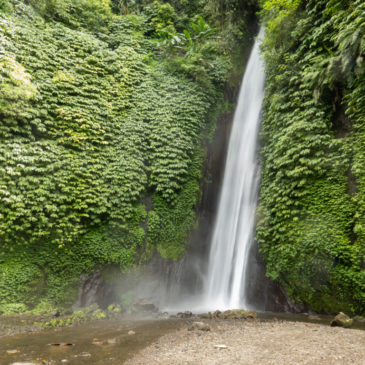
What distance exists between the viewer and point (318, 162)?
7602 mm

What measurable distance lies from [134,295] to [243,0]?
17.9 meters

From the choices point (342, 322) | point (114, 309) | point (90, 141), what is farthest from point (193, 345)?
point (90, 141)

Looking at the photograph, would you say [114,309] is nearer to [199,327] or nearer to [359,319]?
[199,327]

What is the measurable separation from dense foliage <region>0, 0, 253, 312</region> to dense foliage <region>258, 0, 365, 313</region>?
414cm

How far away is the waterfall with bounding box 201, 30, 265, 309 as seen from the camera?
959 centimetres

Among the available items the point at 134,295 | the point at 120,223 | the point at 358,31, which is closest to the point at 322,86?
the point at 358,31

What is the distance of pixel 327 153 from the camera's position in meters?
7.62

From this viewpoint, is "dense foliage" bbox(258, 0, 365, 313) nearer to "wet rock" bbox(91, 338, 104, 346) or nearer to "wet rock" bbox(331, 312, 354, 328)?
"wet rock" bbox(331, 312, 354, 328)

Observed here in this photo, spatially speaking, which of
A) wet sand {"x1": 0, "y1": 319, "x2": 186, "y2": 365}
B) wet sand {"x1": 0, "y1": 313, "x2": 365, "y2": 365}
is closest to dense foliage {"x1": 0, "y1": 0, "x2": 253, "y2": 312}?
wet sand {"x1": 0, "y1": 319, "x2": 186, "y2": 365}

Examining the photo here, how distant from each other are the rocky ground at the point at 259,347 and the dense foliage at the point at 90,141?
16.7 ft

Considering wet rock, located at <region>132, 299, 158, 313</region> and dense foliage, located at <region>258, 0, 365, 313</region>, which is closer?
dense foliage, located at <region>258, 0, 365, 313</region>

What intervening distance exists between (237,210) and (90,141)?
697cm

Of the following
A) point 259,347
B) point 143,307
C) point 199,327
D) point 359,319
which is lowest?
point 143,307

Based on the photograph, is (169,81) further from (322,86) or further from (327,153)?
(327,153)
